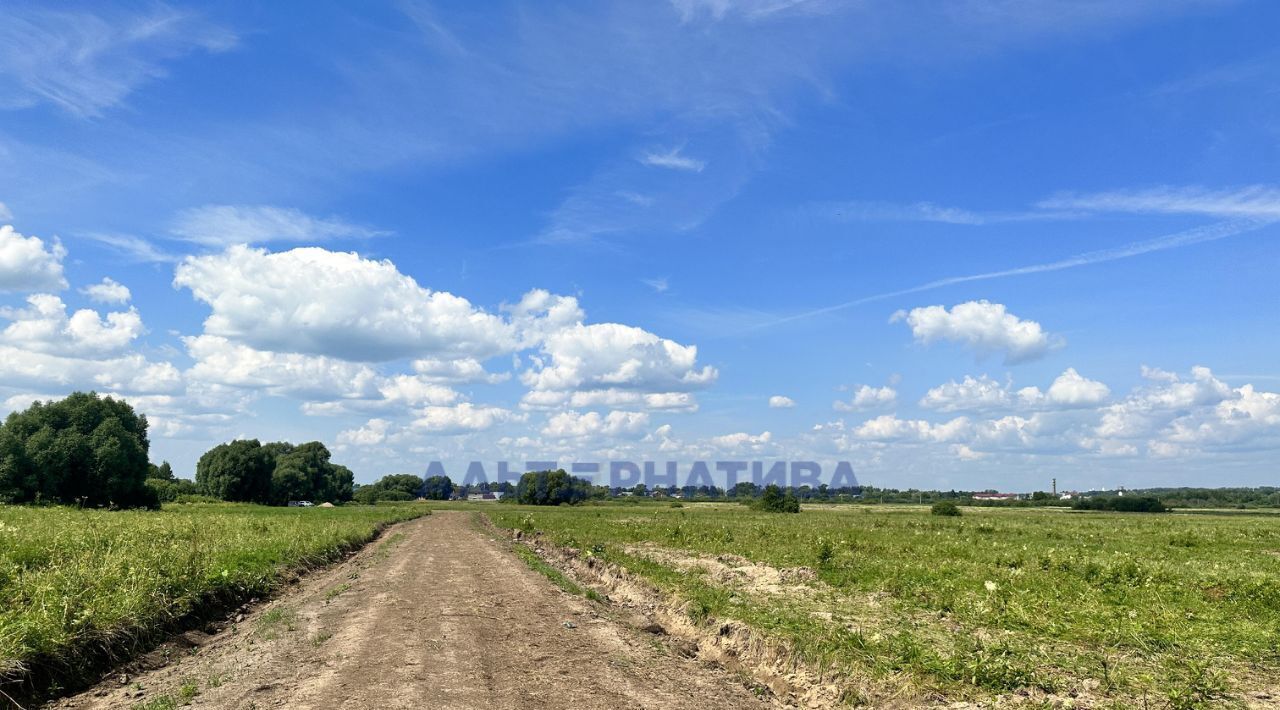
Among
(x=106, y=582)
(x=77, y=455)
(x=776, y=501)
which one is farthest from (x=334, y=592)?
(x=776, y=501)

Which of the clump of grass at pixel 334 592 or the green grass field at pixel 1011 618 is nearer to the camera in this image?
the green grass field at pixel 1011 618

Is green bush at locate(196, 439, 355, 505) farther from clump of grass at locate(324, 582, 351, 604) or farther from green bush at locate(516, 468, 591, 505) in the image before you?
clump of grass at locate(324, 582, 351, 604)

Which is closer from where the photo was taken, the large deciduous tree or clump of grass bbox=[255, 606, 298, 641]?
clump of grass bbox=[255, 606, 298, 641]

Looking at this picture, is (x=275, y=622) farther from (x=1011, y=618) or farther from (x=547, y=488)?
(x=547, y=488)

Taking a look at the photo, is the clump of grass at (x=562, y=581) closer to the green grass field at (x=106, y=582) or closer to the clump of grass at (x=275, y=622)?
the clump of grass at (x=275, y=622)

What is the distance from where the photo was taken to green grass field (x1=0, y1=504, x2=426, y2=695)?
10984 millimetres

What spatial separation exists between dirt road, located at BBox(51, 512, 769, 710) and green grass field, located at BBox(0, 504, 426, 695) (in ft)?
3.04

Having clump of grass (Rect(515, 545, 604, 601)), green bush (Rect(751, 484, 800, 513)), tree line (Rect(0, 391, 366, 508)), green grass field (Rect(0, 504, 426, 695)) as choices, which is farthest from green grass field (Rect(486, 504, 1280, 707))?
tree line (Rect(0, 391, 366, 508))

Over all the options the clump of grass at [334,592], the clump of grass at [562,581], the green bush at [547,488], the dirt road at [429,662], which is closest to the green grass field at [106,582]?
the dirt road at [429,662]

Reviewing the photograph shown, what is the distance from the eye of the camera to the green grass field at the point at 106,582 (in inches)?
432

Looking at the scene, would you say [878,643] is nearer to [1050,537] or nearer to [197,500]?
[1050,537]

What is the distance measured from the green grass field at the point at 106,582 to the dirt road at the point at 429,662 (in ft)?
3.04

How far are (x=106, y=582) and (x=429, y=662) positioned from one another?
777 cm

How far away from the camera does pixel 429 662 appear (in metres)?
11.6
